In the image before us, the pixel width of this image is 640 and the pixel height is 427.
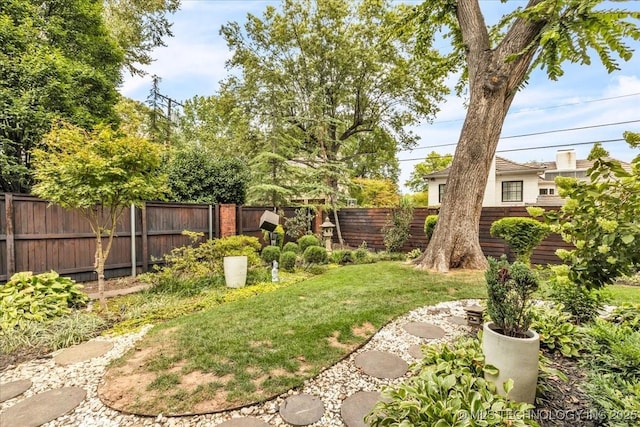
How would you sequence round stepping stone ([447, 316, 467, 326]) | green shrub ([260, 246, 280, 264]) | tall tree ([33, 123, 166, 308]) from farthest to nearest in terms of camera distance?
green shrub ([260, 246, 280, 264]), tall tree ([33, 123, 166, 308]), round stepping stone ([447, 316, 467, 326])

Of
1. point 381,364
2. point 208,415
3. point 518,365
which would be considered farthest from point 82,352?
point 518,365

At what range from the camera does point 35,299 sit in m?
3.57

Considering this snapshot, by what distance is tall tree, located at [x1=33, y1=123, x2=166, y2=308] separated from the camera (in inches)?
143

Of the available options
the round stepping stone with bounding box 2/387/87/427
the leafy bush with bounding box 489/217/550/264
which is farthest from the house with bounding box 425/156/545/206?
the round stepping stone with bounding box 2/387/87/427

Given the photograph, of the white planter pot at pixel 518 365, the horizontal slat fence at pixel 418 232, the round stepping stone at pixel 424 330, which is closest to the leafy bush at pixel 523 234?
the horizontal slat fence at pixel 418 232

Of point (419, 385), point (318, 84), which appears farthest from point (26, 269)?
point (318, 84)

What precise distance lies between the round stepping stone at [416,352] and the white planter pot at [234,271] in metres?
3.63

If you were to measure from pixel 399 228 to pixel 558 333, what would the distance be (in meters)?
6.86

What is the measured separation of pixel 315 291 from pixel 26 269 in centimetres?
483

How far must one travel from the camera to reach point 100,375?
249 cm

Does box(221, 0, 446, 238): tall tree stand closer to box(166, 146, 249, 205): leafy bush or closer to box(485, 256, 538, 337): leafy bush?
box(166, 146, 249, 205): leafy bush

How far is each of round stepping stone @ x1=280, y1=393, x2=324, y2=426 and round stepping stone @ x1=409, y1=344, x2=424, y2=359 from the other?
3.67ft

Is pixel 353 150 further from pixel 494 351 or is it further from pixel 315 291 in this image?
pixel 494 351

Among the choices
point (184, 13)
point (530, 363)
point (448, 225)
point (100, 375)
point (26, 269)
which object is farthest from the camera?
point (184, 13)
